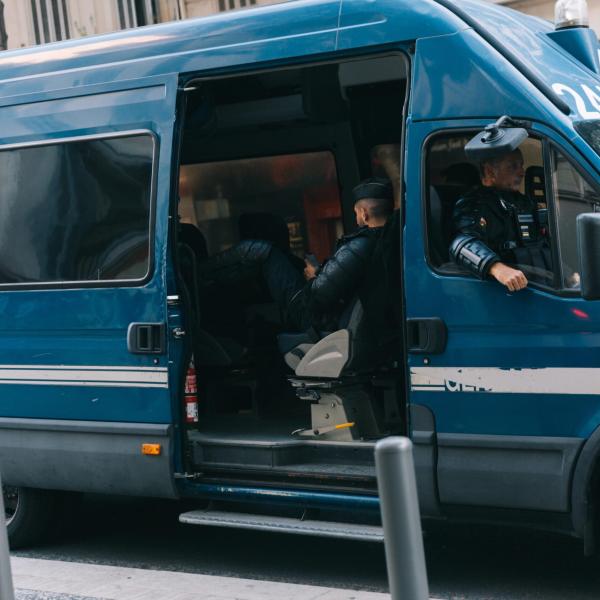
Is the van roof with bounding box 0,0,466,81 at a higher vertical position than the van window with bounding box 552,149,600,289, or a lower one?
higher

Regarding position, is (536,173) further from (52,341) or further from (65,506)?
(65,506)

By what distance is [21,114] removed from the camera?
7184mm

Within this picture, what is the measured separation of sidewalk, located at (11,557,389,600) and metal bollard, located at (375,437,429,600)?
217cm

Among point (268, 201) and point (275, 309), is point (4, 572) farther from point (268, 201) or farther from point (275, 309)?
point (268, 201)

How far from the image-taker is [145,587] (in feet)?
20.3

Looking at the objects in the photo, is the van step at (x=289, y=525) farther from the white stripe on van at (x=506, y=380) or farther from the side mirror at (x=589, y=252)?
the side mirror at (x=589, y=252)

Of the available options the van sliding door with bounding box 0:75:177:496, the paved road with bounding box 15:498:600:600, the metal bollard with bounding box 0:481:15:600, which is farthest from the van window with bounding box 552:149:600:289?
the metal bollard with bounding box 0:481:15:600

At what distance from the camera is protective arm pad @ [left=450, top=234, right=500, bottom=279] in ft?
18.2

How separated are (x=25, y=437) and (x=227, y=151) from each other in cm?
270

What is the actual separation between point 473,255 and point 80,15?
56.3 feet

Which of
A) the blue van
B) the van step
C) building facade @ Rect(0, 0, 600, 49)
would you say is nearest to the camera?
the blue van

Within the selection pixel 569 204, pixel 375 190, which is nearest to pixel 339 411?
pixel 375 190

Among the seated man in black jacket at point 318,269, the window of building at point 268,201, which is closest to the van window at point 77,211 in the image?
the seated man in black jacket at point 318,269

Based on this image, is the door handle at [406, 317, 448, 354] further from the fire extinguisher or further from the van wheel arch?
the fire extinguisher
